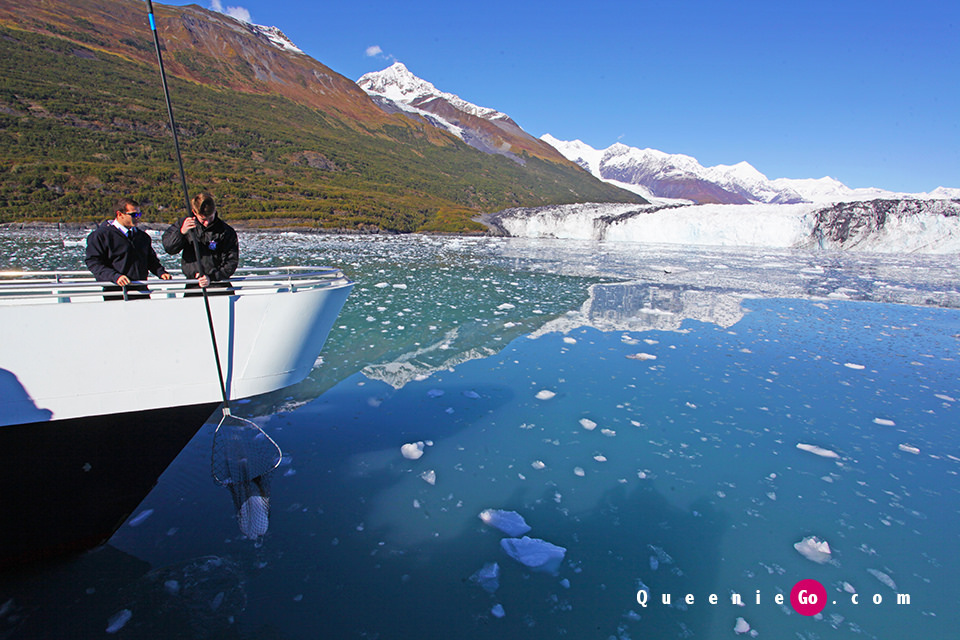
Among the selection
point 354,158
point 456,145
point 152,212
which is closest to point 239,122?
point 354,158

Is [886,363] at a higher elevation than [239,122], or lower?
lower

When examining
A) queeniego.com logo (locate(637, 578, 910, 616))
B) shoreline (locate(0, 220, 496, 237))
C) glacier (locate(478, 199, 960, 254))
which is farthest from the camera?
shoreline (locate(0, 220, 496, 237))

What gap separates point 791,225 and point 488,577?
34881 millimetres

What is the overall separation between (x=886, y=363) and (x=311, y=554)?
809 cm

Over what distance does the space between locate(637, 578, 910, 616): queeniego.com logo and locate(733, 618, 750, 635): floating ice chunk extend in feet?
0.34

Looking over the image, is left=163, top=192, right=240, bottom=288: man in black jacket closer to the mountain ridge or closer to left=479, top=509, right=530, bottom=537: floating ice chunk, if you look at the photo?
left=479, top=509, right=530, bottom=537: floating ice chunk

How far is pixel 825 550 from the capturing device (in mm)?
2521

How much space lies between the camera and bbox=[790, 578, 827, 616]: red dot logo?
218cm

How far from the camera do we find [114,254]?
10.2 ft

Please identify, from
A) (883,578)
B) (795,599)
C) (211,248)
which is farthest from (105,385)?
(883,578)

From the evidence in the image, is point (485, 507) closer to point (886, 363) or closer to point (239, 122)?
point (886, 363)

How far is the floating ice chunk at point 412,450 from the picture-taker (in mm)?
3455

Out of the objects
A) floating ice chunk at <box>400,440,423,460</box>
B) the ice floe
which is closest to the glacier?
the ice floe

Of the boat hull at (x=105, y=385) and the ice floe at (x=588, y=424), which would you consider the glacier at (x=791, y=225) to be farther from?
the boat hull at (x=105, y=385)
